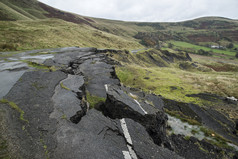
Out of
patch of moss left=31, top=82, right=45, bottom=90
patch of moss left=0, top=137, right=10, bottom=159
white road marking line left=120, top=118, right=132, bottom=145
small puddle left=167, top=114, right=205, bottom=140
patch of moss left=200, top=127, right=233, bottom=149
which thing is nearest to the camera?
patch of moss left=0, top=137, right=10, bottom=159

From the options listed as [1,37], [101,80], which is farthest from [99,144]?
[1,37]

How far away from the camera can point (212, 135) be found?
12.4m

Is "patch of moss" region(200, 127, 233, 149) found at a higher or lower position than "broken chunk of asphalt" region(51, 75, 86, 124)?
lower

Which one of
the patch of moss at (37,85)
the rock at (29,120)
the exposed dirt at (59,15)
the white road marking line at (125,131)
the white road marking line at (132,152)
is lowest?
the patch of moss at (37,85)

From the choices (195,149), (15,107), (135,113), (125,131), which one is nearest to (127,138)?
(125,131)

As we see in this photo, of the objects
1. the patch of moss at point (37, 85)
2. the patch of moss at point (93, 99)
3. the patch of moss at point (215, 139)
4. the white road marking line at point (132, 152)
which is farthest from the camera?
the patch of moss at point (215, 139)

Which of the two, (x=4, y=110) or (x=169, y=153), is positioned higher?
(x=169, y=153)

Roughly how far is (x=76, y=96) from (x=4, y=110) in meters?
3.42

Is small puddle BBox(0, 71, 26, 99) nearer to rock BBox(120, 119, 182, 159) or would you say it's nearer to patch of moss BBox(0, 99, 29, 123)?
patch of moss BBox(0, 99, 29, 123)

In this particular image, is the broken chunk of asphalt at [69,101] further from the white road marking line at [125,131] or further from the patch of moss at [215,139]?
the patch of moss at [215,139]

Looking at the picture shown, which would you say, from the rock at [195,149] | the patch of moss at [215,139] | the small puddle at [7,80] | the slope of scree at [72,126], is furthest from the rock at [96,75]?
the patch of moss at [215,139]

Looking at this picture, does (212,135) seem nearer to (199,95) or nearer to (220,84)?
(199,95)

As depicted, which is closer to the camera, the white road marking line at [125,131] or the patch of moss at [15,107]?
the white road marking line at [125,131]

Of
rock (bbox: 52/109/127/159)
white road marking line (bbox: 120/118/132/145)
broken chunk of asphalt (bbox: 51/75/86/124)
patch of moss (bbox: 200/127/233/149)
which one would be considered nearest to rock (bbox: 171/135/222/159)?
patch of moss (bbox: 200/127/233/149)
